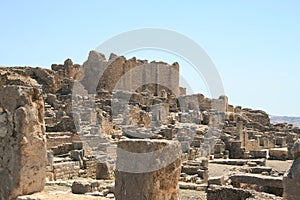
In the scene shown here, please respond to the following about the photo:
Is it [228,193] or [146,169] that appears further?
[228,193]

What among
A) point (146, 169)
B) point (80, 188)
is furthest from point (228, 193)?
point (80, 188)

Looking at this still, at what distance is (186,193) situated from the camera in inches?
433

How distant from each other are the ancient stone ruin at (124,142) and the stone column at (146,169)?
12mm

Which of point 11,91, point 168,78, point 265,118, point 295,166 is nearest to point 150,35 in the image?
point 11,91

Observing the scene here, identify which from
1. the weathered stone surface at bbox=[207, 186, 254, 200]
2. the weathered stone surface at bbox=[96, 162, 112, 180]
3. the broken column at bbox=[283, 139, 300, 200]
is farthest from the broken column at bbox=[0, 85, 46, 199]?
the weathered stone surface at bbox=[96, 162, 112, 180]

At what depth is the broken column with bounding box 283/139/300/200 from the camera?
15.9 ft

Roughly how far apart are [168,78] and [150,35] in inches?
1276

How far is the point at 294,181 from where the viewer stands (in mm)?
4883

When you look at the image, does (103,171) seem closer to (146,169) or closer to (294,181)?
(146,169)

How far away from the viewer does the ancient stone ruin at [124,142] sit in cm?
555

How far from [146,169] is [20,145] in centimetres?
205

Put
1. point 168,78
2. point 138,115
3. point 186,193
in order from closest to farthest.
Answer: point 186,193 → point 138,115 → point 168,78

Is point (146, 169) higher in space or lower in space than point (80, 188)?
higher

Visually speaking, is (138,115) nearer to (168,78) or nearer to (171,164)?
(168,78)
